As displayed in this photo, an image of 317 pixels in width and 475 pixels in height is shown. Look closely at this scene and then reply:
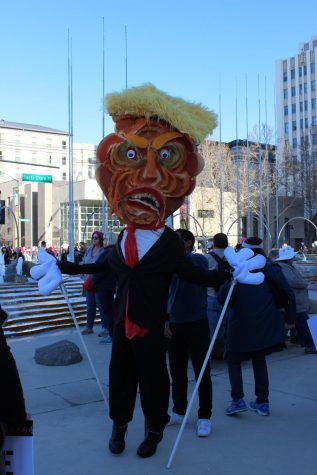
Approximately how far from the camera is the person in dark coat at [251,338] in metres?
4.51

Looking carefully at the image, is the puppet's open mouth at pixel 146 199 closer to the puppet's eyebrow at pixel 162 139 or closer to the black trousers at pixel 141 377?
the puppet's eyebrow at pixel 162 139

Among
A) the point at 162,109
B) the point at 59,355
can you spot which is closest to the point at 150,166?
the point at 162,109

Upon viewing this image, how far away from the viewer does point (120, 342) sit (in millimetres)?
3729

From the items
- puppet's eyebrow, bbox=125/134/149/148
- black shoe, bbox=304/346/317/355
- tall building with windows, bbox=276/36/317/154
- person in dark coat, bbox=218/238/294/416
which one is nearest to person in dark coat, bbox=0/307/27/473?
puppet's eyebrow, bbox=125/134/149/148

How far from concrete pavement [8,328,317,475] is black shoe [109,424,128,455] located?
0.06 metres

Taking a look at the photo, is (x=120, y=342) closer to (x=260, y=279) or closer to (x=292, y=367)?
(x=260, y=279)

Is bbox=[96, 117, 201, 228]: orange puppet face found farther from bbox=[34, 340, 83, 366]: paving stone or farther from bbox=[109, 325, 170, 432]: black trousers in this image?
bbox=[34, 340, 83, 366]: paving stone

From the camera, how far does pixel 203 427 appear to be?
161 inches

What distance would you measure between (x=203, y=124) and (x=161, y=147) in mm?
450

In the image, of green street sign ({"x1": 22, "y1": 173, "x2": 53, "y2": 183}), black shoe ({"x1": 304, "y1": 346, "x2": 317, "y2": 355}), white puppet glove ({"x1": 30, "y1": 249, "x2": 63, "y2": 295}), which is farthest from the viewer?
green street sign ({"x1": 22, "y1": 173, "x2": 53, "y2": 183})

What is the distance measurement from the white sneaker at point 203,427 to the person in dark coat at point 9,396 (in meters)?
2.19

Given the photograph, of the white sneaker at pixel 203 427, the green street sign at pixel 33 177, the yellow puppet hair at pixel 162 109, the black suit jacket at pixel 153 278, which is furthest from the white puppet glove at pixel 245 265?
the green street sign at pixel 33 177

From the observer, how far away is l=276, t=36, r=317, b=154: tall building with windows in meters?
81.4

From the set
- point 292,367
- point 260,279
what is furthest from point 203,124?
point 292,367
